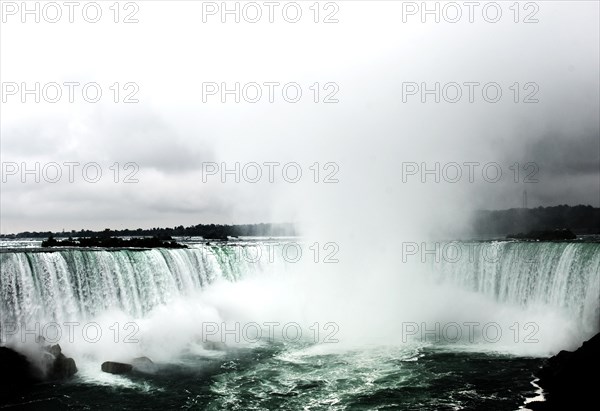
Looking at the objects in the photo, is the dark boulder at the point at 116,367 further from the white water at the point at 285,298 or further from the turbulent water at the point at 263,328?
the white water at the point at 285,298

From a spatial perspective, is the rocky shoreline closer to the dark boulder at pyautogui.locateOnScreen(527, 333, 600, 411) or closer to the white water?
the white water

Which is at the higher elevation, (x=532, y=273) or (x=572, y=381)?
(x=532, y=273)

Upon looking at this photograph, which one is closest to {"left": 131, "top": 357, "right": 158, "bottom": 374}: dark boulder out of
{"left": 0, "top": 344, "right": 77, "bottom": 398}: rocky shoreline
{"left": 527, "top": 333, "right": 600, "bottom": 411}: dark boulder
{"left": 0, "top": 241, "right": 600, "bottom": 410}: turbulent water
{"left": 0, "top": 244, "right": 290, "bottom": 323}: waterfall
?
{"left": 0, "top": 241, "right": 600, "bottom": 410}: turbulent water

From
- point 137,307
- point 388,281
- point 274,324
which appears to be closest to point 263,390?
point 137,307

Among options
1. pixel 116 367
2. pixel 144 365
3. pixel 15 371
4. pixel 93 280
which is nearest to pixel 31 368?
pixel 15 371

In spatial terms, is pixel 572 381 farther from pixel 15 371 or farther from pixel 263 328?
pixel 15 371
